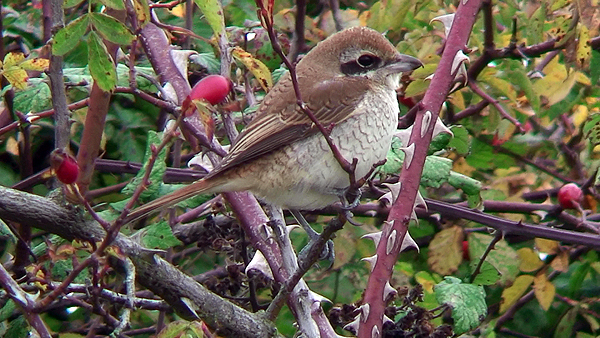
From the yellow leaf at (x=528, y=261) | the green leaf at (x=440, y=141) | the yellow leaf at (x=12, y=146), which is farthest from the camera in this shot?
the yellow leaf at (x=12, y=146)

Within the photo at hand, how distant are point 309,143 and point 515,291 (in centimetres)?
97

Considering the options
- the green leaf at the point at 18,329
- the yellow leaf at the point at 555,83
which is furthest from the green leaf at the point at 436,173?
the green leaf at the point at 18,329

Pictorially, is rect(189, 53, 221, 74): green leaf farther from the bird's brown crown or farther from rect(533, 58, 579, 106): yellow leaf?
rect(533, 58, 579, 106): yellow leaf

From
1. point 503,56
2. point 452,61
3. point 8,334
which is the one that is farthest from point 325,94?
point 8,334

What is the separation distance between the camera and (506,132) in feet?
10.7

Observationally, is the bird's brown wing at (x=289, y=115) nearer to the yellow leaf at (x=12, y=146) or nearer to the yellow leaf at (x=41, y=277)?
the yellow leaf at (x=41, y=277)

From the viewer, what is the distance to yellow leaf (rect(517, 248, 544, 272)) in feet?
9.98

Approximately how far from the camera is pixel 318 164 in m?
2.49

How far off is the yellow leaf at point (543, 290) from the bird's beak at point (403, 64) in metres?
0.83

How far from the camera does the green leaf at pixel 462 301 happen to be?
238 centimetres

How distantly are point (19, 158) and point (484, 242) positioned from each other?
1.70m

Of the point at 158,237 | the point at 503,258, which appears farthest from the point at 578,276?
the point at 158,237

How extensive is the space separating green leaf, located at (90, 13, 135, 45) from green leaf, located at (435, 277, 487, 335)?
1.12m

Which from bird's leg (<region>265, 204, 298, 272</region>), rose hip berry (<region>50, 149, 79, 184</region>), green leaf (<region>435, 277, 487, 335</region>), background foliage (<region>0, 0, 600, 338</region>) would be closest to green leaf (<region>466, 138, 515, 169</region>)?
background foliage (<region>0, 0, 600, 338</region>)
